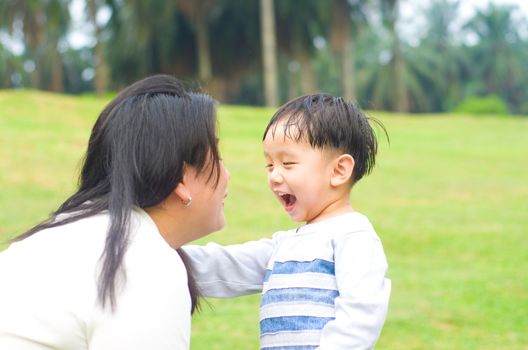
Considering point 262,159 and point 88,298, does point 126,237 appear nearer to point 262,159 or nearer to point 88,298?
point 88,298

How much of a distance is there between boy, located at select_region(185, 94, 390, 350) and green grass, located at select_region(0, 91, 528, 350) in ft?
2.20

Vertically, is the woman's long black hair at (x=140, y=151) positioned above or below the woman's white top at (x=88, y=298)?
above

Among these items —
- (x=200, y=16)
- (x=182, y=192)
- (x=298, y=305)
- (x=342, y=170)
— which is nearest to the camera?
(x=182, y=192)

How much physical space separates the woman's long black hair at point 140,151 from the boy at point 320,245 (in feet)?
0.98

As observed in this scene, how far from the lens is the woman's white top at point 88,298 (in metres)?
1.99

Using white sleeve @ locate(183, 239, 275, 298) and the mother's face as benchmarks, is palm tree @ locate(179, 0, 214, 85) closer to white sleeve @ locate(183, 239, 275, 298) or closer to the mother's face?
white sleeve @ locate(183, 239, 275, 298)

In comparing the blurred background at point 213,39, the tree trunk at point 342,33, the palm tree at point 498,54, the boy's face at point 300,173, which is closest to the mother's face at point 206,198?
the boy's face at point 300,173

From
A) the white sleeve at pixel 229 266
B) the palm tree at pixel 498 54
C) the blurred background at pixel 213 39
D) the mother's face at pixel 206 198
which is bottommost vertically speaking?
the palm tree at pixel 498 54

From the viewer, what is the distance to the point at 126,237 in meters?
2.07

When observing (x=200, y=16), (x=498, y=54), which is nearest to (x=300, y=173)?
(x=200, y=16)

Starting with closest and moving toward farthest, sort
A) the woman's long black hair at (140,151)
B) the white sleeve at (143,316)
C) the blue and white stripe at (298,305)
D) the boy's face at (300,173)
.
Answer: the white sleeve at (143,316), the woman's long black hair at (140,151), the blue and white stripe at (298,305), the boy's face at (300,173)

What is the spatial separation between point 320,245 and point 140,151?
59cm

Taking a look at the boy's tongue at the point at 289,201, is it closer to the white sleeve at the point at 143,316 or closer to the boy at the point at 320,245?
the boy at the point at 320,245

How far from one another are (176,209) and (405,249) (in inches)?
290
